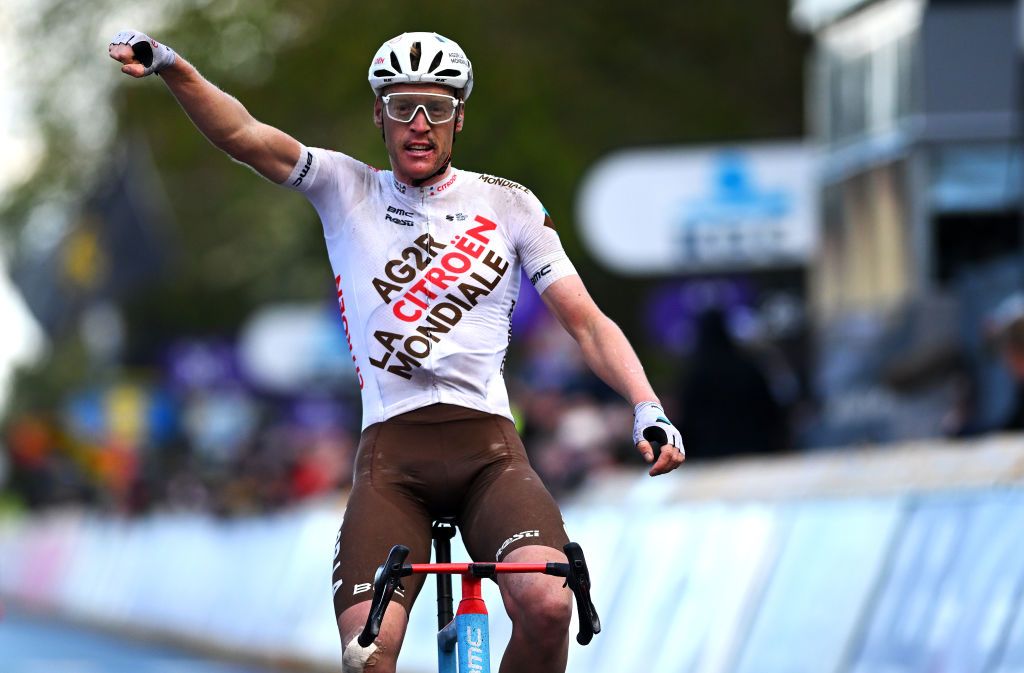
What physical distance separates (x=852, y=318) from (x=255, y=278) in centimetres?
4250

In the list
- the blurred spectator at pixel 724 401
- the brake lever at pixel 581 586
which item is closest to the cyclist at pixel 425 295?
the brake lever at pixel 581 586

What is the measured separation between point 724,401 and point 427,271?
7.99 m

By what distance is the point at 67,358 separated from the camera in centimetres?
9831

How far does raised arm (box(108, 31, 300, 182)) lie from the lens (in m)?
7.25

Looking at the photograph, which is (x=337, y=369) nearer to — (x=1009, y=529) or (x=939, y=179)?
(x=939, y=179)

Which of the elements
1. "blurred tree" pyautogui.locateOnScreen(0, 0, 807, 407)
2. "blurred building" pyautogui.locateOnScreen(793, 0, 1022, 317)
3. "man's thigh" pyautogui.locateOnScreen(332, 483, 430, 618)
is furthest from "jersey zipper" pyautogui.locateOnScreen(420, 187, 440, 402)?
"blurred building" pyautogui.locateOnScreen(793, 0, 1022, 317)

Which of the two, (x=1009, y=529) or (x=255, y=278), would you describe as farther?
(x=255, y=278)

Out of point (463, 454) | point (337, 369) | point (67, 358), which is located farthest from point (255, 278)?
point (463, 454)

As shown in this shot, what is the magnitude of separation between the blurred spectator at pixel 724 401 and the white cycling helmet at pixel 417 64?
779cm

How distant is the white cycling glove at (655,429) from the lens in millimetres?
7008

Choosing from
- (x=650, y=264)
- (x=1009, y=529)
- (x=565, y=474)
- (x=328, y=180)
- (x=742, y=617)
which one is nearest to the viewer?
(x=328, y=180)

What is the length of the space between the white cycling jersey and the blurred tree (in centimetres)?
1100

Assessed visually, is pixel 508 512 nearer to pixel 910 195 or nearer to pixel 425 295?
pixel 425 295

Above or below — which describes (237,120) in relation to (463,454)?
above
